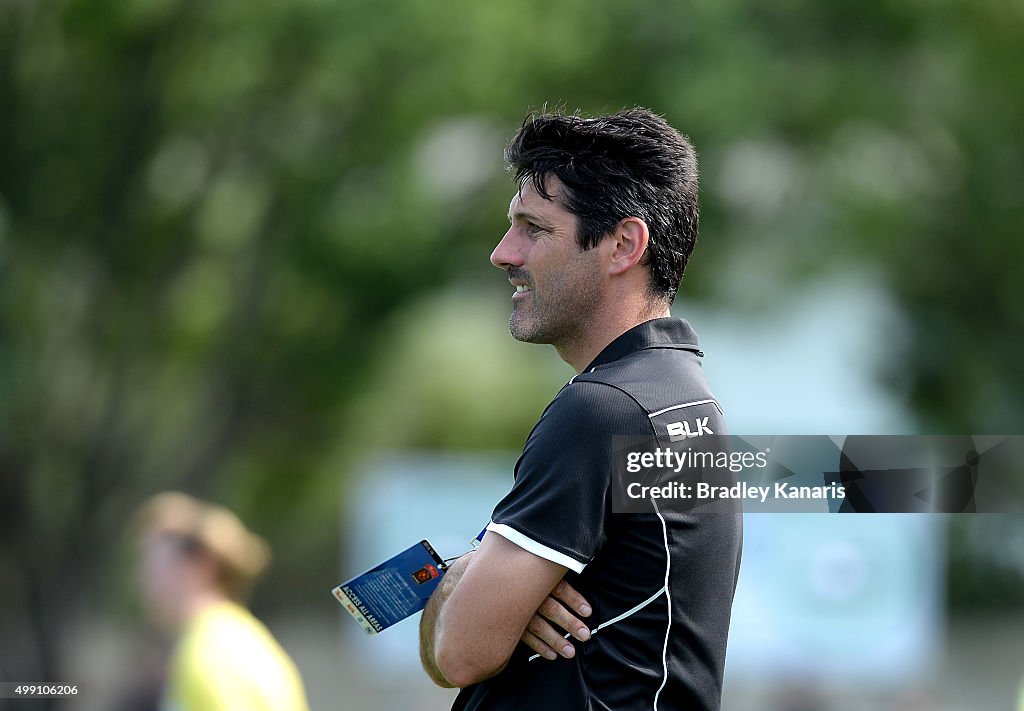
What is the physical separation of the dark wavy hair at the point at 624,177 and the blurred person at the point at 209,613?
8.13 ft

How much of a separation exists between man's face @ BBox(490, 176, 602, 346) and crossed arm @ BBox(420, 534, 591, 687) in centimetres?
53

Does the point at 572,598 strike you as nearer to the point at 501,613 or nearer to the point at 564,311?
the point at 501,613

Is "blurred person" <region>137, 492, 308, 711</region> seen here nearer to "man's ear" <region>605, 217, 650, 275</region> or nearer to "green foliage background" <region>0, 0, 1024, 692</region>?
"man's ear" <region>605, 217, 650, 275</region>

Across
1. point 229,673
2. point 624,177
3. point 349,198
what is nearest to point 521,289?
point 624,177

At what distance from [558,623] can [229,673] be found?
2446 millimetres

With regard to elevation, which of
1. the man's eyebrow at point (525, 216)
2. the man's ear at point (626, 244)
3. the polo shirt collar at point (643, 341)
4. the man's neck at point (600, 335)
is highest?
the man's eyebrow at point (525, 216)

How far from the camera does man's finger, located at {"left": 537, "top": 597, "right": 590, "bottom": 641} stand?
265cm

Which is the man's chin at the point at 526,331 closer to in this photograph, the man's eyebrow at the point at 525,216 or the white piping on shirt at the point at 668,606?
the man's eyebrow at the point at 525,216

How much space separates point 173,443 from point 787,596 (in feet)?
24.3

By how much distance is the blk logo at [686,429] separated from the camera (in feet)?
8.85

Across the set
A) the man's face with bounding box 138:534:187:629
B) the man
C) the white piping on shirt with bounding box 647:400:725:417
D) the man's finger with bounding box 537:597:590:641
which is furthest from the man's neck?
the man's face with bounding box 138:534:187:629

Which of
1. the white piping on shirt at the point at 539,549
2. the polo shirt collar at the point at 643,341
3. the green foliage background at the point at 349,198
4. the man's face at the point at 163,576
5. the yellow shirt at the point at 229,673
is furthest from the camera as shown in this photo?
the green foliage background at the point at 349,198

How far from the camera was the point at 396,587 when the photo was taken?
298 centimetres

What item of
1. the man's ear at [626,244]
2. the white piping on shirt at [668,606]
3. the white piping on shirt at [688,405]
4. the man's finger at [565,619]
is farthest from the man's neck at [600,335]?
the man's finger at [565,619]
